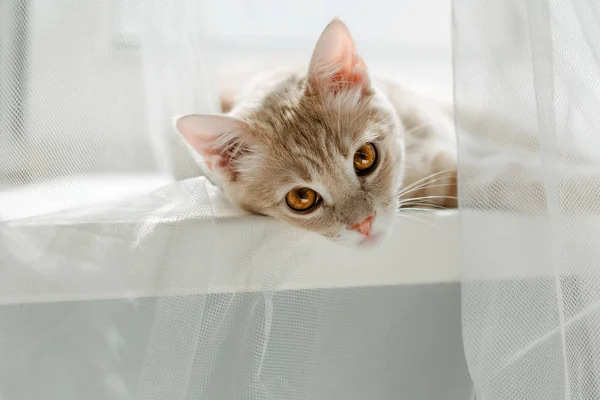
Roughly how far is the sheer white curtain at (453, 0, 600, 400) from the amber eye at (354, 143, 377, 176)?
0.82ft

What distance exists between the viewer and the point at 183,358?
31.4 inches

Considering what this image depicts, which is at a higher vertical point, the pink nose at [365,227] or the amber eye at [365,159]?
the amber eye at [365,159]

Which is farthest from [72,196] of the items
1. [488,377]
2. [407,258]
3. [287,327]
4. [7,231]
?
[488,377]

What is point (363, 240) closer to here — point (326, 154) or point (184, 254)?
point (326, 154)

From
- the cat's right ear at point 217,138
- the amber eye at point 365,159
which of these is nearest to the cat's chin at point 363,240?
the amber eye at point 365,159

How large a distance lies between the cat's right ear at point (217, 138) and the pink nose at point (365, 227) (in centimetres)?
25

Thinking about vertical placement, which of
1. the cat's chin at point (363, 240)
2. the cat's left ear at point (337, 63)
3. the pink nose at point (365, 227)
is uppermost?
the cat's left ear at point (337, 63)

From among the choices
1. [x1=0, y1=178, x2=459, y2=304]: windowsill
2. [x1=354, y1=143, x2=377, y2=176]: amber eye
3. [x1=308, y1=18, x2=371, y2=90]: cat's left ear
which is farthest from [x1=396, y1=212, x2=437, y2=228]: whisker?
[x1=308, y1=18, x2=371, y2=90]: cat's left ear

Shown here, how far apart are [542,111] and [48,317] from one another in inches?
29.3

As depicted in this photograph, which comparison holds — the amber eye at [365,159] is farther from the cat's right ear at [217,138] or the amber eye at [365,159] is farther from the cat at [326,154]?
the cat's right ear at [217,138]

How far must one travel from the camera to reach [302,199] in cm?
104

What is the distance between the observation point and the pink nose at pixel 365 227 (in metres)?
0.98

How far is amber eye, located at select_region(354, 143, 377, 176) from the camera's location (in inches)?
41.7

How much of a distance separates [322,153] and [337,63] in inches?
6.4
